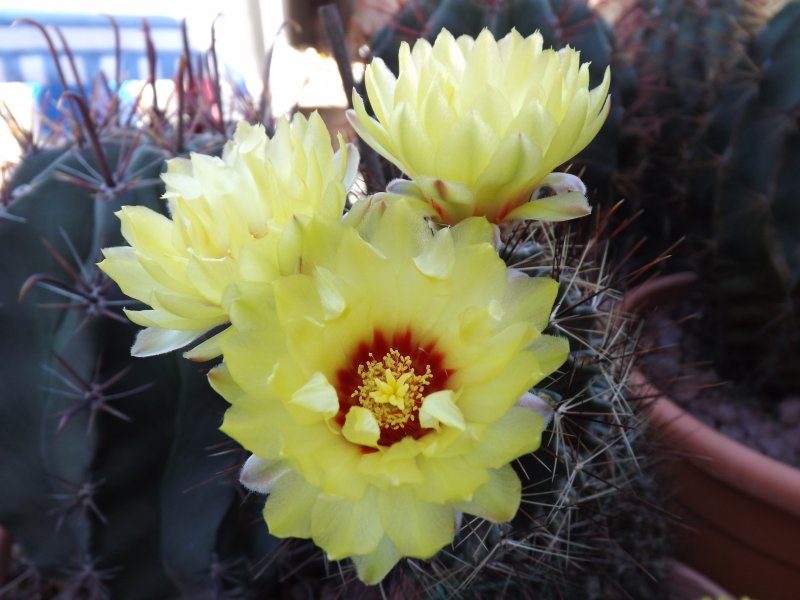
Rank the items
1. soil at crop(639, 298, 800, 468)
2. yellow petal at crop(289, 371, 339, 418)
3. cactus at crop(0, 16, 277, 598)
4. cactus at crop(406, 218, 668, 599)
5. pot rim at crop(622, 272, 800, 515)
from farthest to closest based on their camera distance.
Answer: soil at crop(639, 298, 800, 468)
pot rim at crop(622, 272, 800, 515)
cactus at crop(0, 16, 277, 598)
cactus at crop(406, 218, 668, 599)
yellow petal at crop(289, 371, 339, 418)

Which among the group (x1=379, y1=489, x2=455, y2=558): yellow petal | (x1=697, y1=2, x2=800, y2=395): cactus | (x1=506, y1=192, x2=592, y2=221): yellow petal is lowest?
(x1=697, y1=2, x2=800, y2=395): cactus

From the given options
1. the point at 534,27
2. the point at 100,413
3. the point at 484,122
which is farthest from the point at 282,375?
the point at 534,27

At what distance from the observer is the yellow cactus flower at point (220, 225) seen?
29cm

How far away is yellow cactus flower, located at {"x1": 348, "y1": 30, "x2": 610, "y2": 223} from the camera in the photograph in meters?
0.30

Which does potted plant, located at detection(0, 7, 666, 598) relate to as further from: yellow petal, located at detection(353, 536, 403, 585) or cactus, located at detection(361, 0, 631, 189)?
cactus, located at detection(361, 0, 631, 189)

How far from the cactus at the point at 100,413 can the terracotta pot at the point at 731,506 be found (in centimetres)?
42

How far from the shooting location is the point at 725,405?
0.87m

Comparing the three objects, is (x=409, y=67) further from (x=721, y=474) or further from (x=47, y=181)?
(x=721, y=474)

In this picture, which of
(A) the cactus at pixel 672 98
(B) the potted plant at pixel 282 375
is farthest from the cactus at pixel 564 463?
(A) the cactus at pixel 672 98

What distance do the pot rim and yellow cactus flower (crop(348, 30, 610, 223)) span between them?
0.38 m

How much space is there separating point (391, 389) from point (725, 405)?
0.70 m

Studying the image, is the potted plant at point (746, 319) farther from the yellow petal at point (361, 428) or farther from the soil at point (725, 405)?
the yellow petal at point (361, 428)

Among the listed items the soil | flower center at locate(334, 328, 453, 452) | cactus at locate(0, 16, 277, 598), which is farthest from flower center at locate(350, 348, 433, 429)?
the soil

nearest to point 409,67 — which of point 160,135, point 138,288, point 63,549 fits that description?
point 138,288
